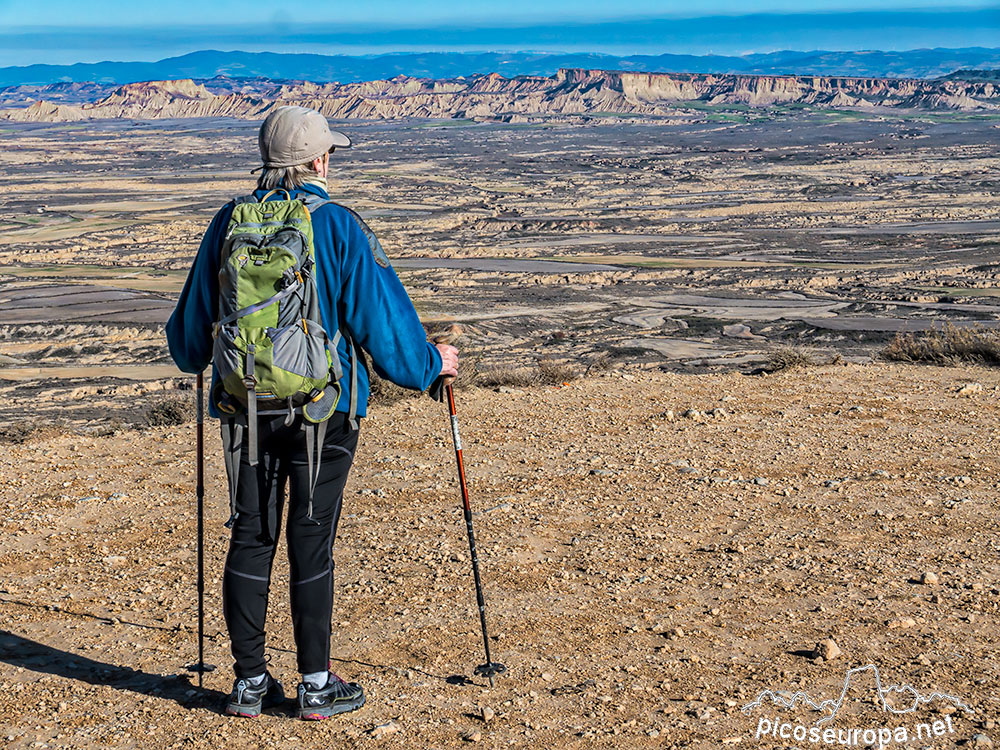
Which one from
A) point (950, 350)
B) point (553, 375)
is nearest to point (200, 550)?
point (553, 375)

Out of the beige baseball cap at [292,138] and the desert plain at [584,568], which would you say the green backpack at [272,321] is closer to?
the beige baseball cap at [292,138]

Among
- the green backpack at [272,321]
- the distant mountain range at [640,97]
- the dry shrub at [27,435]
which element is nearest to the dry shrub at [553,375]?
the dry shrub at [27,435]

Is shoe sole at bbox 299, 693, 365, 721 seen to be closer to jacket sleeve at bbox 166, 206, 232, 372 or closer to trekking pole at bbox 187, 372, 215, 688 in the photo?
trekking pole at bbox 187, 372, 215, 688

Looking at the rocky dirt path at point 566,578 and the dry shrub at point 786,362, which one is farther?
the dry shrub at point 786,362

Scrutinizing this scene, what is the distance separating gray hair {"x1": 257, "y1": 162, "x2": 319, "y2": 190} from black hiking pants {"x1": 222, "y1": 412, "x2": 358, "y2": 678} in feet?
2.29

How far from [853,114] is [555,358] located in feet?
482

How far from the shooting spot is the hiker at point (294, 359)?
299cm

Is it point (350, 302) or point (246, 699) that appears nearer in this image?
point (350, 302)

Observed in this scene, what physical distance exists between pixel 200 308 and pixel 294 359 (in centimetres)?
46

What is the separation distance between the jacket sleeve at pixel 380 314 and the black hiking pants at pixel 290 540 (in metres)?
0.22

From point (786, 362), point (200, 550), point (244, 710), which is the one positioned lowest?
point (786, 362)

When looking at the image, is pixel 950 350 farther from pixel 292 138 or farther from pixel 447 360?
pixel 292 138

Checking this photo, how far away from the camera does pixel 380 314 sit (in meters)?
3.12

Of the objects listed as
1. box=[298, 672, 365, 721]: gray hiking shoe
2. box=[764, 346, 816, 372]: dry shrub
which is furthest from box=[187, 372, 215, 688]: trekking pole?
box=[764, 346, 816, 372]: dry shrub
